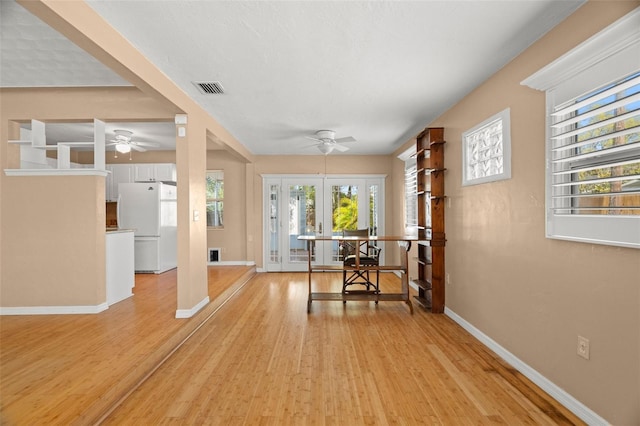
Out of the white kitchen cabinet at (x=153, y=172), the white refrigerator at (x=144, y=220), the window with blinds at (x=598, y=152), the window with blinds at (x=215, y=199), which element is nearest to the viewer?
the window with blinds at (x=598, y=152)

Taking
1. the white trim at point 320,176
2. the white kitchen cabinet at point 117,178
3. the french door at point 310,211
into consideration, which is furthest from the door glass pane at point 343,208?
the white kitchen cabinet at point 117,178

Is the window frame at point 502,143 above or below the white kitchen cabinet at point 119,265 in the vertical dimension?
above

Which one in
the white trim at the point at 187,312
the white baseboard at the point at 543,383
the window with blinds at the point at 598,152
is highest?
the window with blinds at the point at 598,152

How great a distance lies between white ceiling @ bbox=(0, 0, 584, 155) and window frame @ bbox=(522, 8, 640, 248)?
378 millimetres

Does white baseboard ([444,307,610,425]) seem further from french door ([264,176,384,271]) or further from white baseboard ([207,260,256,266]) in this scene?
white baseboard ([207,260,256,266])

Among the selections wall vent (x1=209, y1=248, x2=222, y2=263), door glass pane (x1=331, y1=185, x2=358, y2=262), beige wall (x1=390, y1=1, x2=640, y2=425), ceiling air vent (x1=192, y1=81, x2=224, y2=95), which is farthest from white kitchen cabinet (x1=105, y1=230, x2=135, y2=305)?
beige wall (x1=390, y1=1, x2=640, y2=425)

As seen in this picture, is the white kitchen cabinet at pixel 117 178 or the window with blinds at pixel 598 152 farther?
the white kitchen cabinet at pixel 117 178

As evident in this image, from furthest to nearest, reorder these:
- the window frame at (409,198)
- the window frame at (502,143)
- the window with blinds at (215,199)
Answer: the window with blinds at (215,199) < the window frame at (409,198) < the window frame at (502,143)

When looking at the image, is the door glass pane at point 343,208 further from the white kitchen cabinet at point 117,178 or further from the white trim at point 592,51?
the white trim at point 592,51

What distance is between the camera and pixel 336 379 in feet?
8.07

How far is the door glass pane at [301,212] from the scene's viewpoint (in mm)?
7047

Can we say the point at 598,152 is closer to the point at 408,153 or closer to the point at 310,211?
the point at 408,153

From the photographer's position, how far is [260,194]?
277 inches

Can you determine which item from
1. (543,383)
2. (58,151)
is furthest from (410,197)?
(58,151)
